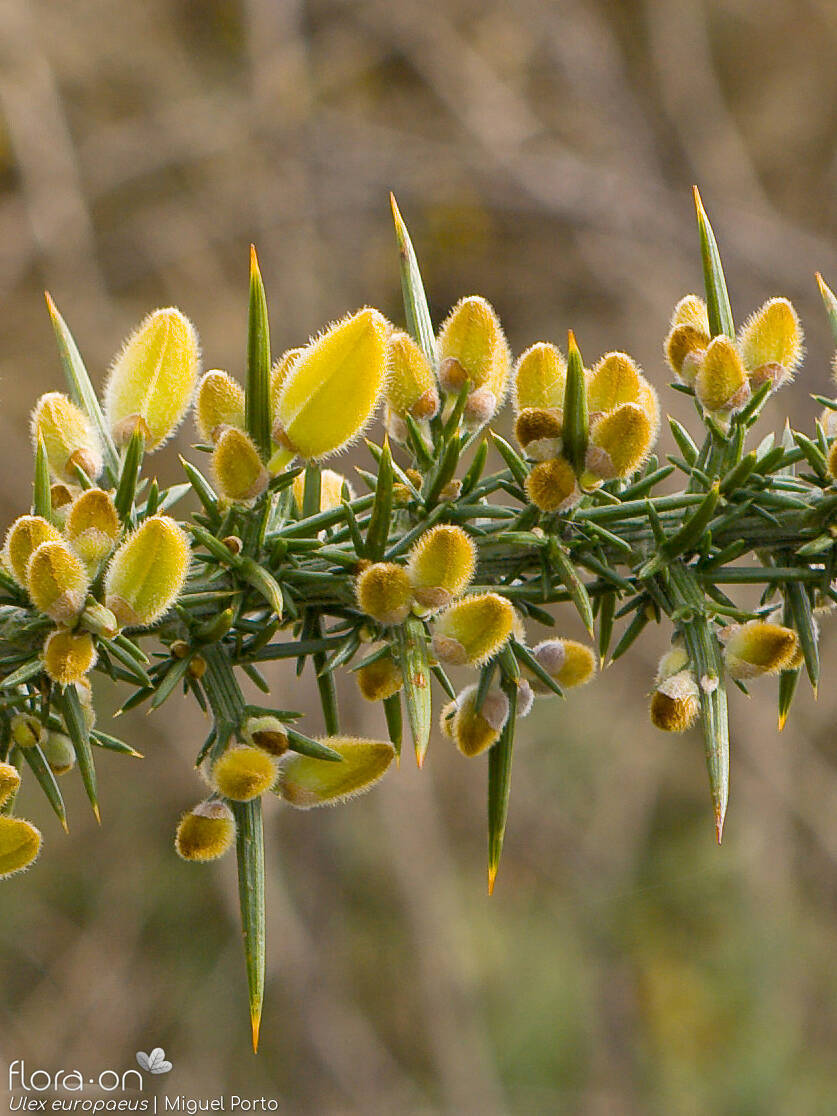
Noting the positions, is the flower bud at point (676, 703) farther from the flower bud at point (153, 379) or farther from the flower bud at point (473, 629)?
the flower bud at point (153, 379)

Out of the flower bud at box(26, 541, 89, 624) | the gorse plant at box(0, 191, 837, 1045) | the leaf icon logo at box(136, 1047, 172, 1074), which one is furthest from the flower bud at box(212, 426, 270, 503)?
the leaf icon logo at box(136, 1047, 172, 1074)

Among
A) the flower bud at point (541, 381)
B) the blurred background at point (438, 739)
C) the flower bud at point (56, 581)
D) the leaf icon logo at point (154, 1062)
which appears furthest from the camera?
the blurred background at point (438, 739)

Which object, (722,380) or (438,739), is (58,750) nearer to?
(722,380)

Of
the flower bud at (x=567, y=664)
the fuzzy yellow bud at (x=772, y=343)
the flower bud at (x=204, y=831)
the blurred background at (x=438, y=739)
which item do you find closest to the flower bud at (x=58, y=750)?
the flower bud at (x=204, y=831)

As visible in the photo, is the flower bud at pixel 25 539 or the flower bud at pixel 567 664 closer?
the flower bud at pixel 25 539

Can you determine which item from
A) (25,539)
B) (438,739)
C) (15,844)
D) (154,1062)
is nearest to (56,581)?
(25,539)

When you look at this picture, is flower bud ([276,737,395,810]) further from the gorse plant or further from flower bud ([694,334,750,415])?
flower bud ([694,334,750,415])
